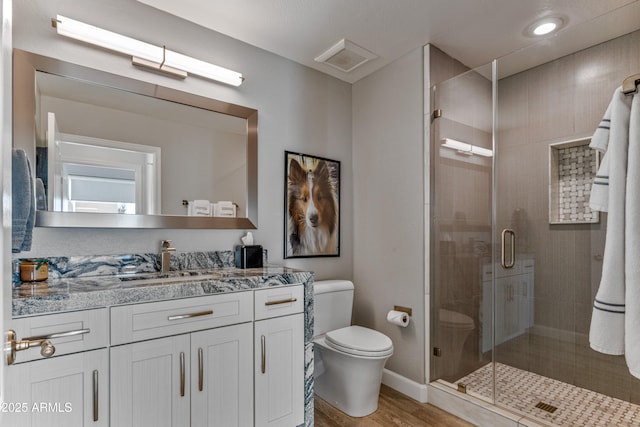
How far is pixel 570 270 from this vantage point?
7.36 feet

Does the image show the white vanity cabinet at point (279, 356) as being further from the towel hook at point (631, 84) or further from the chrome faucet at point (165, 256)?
the towel hook at point (631, 84)

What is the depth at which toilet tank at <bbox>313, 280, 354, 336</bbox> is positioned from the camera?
7.66ft

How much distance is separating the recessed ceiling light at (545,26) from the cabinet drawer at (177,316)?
2.37 metres

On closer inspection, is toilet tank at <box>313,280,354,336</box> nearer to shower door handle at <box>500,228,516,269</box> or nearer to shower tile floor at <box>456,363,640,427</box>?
shower tile floor at <box>456,363,640,427</box>

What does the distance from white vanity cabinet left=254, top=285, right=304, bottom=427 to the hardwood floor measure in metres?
0.32

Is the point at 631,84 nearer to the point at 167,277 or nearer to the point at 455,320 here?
the point at 455,320

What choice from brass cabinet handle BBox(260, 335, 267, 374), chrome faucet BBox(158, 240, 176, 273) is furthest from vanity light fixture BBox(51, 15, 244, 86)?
brass cabinet handle BBox(260, 335, 267, 374)

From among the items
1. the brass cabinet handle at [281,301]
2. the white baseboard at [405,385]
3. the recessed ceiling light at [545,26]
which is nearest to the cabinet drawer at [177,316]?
the brass cabinet handle at [281,301]

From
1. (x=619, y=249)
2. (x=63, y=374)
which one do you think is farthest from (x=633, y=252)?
(x=63, y=374)

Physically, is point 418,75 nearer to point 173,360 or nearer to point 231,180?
point 231,180

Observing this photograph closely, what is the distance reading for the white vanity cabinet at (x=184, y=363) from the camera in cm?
134

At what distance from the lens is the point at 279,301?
5.86 feet

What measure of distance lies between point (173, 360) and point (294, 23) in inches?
77.7

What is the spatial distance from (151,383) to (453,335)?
6.20ft
